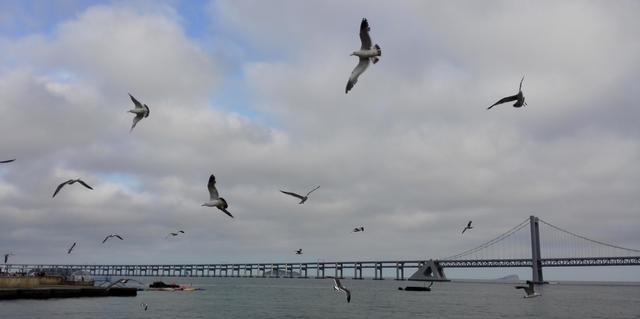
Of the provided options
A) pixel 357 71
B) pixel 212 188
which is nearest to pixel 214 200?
pixel 212 188

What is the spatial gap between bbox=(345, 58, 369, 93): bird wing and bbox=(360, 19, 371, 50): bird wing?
23.1 inches

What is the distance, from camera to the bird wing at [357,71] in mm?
14346

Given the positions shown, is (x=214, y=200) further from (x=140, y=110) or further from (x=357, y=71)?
(x=357, y=71)

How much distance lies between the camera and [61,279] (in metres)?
78.8

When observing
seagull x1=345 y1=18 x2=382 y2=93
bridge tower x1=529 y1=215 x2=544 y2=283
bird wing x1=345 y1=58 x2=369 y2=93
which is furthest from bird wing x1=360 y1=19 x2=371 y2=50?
bridge tower x1=529 y1=215 x2=544 y2=283

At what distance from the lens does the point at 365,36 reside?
52.4 ft

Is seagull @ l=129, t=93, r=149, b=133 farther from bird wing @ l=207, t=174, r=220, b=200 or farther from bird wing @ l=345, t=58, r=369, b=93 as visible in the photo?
bird wing @ l=345, t=58, r=369, b=93

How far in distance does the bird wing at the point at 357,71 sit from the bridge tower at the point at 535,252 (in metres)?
161

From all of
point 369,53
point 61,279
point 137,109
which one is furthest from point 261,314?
point 369,53

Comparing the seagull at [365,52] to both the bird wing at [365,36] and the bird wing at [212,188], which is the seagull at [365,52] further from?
the bird wing at [212,188]

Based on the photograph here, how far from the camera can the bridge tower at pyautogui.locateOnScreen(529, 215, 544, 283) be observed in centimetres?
16488

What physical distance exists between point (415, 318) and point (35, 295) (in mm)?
36940

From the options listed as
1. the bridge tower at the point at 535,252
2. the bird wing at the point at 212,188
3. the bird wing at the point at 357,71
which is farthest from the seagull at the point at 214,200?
the bridge tower at the point at 535,252

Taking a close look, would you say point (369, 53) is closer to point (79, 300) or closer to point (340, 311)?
point (340, 311)
